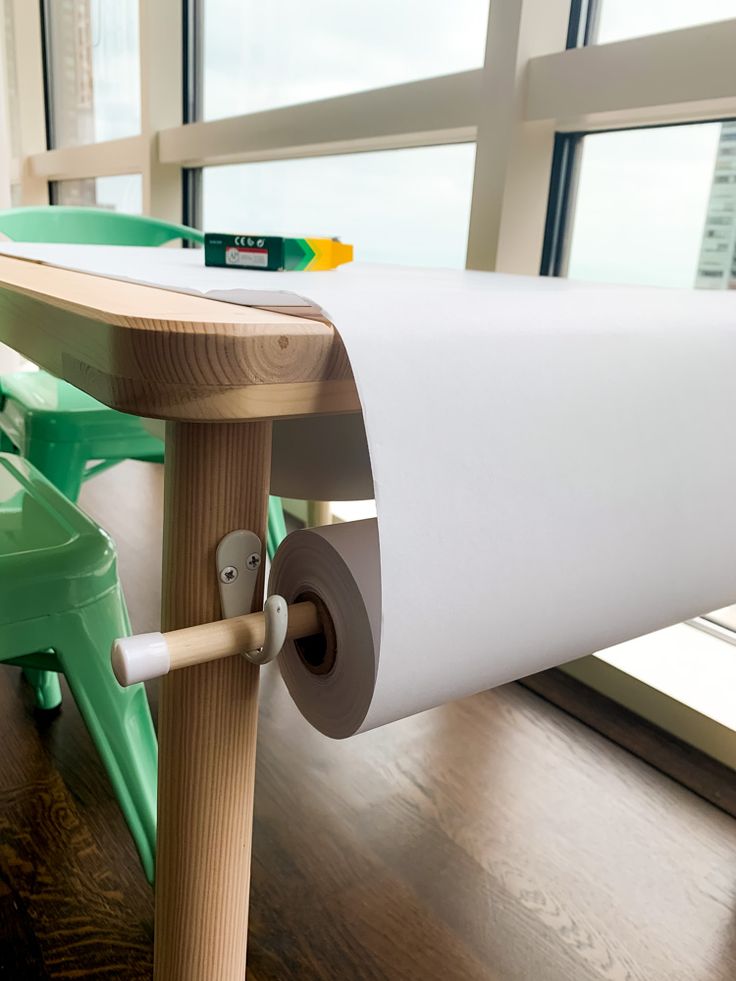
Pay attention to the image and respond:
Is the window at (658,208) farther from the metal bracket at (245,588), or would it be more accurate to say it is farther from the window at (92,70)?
the window at (92,70)

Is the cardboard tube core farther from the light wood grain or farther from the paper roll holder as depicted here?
the light wood grain

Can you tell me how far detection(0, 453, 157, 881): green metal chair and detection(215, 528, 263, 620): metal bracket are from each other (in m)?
0.27

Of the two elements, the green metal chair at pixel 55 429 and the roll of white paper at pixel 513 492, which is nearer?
the roll of white paper at pixel 513 492

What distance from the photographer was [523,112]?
1183 millimetres

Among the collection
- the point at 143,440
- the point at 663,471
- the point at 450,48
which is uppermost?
the point at 450,48

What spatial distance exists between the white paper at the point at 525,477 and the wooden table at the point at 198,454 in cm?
4

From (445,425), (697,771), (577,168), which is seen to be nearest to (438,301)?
(445,425)

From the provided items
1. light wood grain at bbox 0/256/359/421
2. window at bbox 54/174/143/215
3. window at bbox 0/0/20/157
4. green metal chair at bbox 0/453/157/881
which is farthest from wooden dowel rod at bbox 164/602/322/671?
window at bbox 0/0/20/157

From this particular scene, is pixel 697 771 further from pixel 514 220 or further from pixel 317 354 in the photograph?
pixel 317 354

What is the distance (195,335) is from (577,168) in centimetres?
115

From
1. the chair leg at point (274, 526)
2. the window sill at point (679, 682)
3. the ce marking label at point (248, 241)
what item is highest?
the ce marking label at point (248, 241)

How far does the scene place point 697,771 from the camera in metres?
1.08

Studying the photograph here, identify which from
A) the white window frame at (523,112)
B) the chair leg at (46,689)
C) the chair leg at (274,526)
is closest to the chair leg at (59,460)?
the chair leg at (46,689)

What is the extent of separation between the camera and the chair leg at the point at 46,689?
1129 mm
